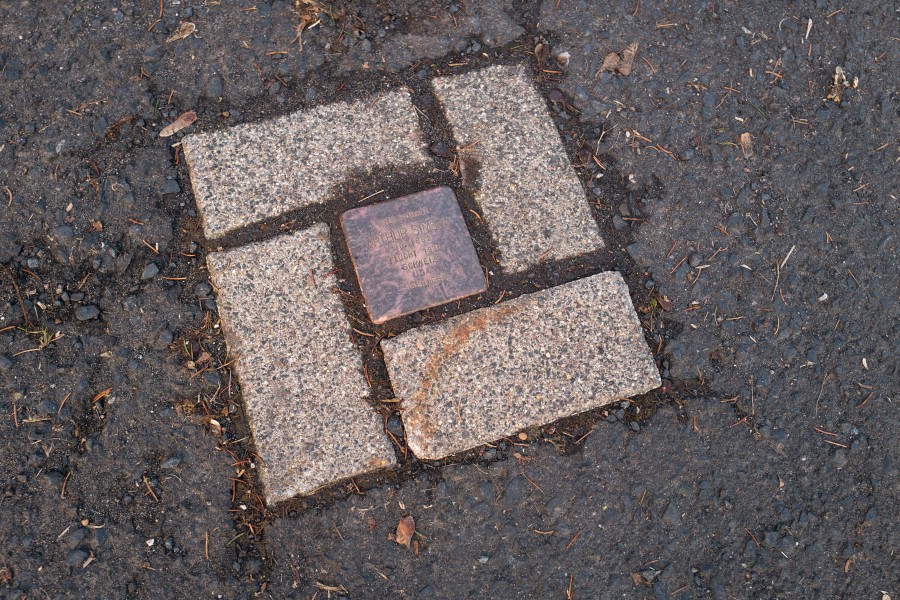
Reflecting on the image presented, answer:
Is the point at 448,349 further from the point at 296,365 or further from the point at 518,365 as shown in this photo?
the point at 296,365

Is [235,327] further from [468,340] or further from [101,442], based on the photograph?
[468,340]

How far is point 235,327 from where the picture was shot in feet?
6.31

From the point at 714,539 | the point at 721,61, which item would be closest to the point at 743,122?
the point at 721,61

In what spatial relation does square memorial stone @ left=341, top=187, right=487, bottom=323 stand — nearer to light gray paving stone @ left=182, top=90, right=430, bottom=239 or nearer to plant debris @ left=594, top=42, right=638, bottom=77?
light gray paving stone @ left=182, top=90, right=430, bottom=239

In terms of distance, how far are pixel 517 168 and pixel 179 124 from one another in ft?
3.90

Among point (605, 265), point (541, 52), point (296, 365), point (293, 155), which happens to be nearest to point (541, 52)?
point (541, 52)

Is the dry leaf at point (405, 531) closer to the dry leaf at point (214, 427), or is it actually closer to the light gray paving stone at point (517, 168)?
the dry leaf at point (214, 427)

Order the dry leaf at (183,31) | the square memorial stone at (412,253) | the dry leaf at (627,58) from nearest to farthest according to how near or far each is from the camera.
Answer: the square memorial stone at (412,253)
the dry leaf at (183,31)
the dry leaf at (627,58)

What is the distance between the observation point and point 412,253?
1.98m

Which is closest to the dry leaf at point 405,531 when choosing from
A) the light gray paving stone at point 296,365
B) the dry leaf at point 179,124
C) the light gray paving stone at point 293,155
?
the light gray paving stone at point 296,365

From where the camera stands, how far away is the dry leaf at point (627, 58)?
2178 mm

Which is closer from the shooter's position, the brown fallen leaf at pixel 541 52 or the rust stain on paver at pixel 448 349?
the rust stain on paver at pixel 448 349

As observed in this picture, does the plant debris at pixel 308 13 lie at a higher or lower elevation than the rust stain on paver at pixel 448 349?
higher

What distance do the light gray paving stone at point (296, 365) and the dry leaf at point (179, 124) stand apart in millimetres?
478
